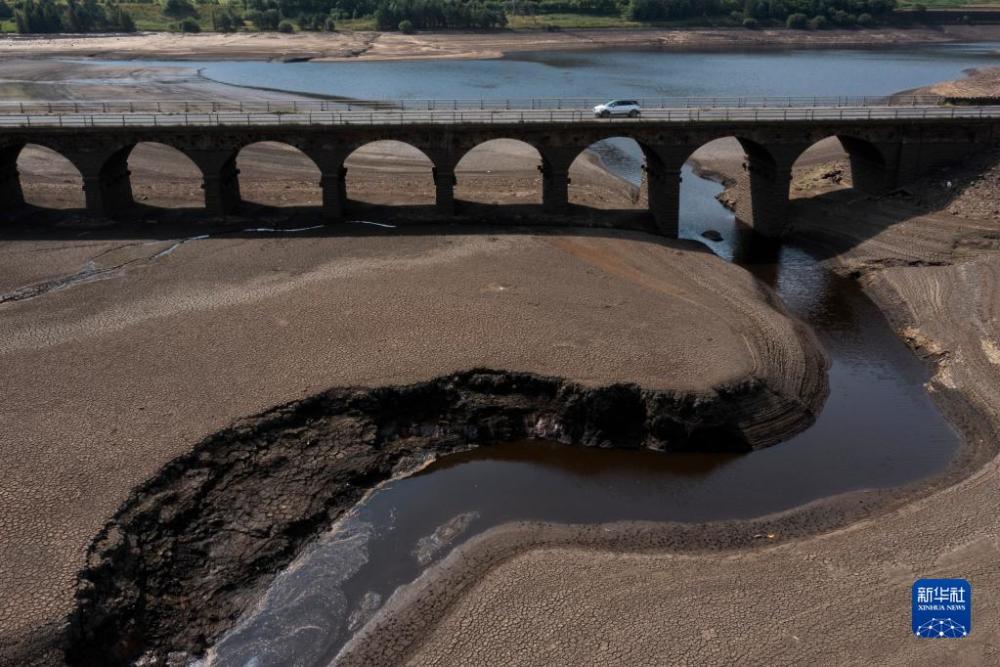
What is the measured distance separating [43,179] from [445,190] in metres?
32.2

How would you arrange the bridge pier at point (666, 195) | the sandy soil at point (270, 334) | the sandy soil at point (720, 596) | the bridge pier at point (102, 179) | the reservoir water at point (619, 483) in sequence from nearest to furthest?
the sandy soil at point (720, 596) < the reservoir water at point (619, 483) < the sandy soil at point (270, 334) < the bridge pier at point (102, 179) < the bridge pier at point (666, 195)

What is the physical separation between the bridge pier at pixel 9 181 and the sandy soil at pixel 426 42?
95868mm

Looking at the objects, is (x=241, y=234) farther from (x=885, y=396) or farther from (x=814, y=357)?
(x=885, y=396)

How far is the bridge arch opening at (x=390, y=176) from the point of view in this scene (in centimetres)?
6425

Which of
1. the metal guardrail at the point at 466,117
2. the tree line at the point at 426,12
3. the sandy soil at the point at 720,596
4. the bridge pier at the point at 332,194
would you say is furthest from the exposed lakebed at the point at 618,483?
the tree line at the point at 426,12

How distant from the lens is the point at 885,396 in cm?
4112

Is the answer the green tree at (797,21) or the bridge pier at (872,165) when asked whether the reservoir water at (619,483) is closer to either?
the bridge pier at (872,165)

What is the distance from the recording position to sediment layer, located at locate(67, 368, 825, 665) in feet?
88.9

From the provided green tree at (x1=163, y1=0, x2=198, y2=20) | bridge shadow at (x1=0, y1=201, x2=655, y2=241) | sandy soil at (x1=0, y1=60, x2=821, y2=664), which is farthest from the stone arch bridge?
green tree at (x1=163, y1=0, x2=198, y2=20)

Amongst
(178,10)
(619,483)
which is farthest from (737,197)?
(178,10)

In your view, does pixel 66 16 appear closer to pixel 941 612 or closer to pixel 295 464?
pixel 295 464

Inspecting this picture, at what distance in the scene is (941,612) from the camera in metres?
25.6

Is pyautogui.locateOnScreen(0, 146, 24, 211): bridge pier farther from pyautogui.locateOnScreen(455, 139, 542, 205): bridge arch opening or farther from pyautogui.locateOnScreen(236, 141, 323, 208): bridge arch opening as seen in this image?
pyautogui.locateOnScreen(455, 139, 542, 205): bridge arch opening

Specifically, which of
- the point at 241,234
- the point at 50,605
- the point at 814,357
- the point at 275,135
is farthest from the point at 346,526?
the point at 275,135
